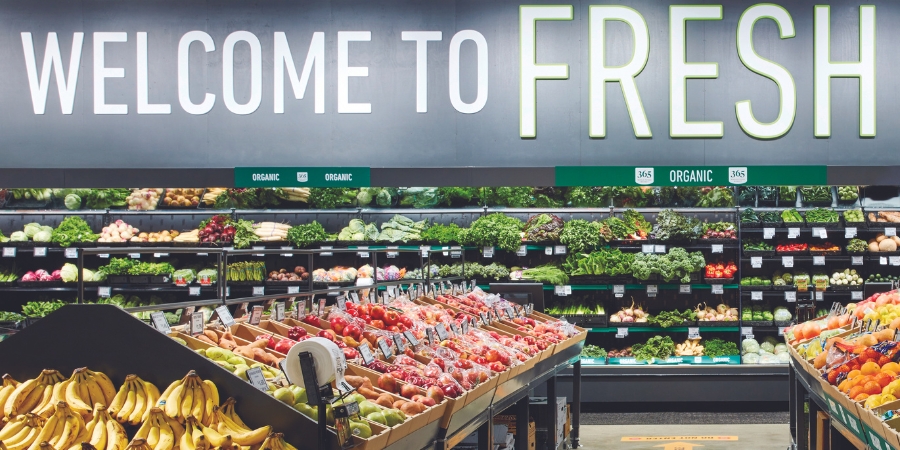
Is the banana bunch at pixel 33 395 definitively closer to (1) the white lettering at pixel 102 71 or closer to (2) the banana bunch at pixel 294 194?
(1) the white lettering at pixel 102 71

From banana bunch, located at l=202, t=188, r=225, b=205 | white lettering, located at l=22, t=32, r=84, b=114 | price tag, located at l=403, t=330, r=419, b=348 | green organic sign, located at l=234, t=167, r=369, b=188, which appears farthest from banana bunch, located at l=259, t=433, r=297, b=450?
banana bunch, located at l=202, t=188, r=225, b=205

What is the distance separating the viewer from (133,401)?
3020mm

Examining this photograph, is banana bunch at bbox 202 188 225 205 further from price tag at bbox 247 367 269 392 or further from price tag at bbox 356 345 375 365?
price tag at bbox 247 367 269 392

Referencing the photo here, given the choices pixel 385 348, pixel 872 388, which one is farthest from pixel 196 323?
pixel 872 388

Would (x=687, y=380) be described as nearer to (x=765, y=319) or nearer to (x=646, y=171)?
(x=765, y=319)

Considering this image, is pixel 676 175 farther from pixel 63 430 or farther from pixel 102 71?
pixel 63 430

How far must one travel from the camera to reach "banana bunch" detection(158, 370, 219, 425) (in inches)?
114

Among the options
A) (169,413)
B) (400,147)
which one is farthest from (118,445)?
(400,147)

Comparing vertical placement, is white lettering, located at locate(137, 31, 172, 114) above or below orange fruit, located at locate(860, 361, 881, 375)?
above

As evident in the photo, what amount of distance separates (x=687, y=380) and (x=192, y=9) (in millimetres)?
5989

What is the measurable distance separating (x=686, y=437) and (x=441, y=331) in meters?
2.94

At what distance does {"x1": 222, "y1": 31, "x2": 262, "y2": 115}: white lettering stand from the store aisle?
441 cm

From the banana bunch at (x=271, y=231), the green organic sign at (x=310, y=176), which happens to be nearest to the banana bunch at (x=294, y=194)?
the banana bunch at (x=271, y=231)

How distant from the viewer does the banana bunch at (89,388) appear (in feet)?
10.0
